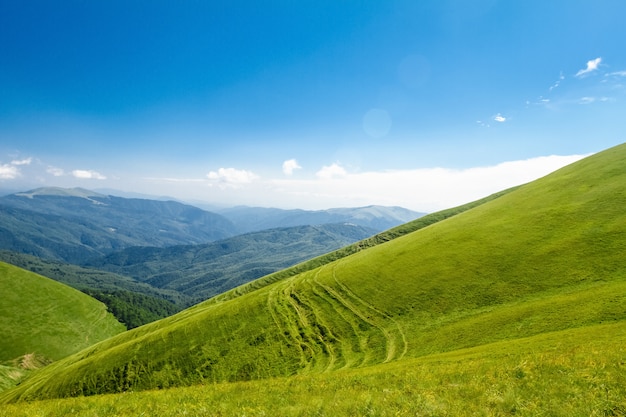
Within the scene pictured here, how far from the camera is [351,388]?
2067cm

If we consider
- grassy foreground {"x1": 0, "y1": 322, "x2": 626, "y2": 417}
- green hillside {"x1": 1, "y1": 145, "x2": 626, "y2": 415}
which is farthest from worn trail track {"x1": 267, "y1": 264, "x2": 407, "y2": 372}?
grassy foreground {"x1": 0, "y1": 322, "x2": 626, "y2": 417}

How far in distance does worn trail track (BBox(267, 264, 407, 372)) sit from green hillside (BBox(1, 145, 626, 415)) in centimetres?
27

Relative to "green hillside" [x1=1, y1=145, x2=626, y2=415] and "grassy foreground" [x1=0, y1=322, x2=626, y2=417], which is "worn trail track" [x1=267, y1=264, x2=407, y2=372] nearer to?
"green hillside" [x1=1, y1=145, x2=626, y2=415]

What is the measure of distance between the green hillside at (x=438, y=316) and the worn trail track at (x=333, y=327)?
27 cm

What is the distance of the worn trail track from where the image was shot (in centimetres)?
4839

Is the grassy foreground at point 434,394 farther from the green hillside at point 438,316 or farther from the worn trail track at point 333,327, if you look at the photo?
the worn trail track at point 333,327

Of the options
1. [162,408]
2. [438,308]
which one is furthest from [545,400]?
[438,308]

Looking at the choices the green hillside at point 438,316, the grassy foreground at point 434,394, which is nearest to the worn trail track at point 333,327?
the green hillside at point 438,316

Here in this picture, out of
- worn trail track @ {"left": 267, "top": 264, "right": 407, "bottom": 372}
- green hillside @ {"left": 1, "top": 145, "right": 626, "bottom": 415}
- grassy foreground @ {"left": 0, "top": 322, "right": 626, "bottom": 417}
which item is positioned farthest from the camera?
worn trail track @ {"left": 267, "top": 264, "right": 407, "bottom": 372}

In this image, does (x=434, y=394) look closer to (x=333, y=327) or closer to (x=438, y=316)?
(x=438, y=316)

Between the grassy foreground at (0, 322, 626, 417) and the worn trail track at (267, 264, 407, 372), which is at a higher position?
the grassy foreground at (0, 322, 626, 417)

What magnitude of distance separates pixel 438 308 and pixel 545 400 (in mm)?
41105

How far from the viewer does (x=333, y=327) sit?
58969 millimetres

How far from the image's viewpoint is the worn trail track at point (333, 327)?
4839 centimetres
